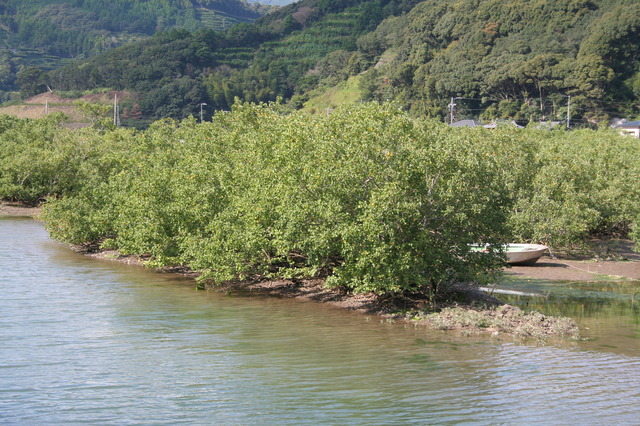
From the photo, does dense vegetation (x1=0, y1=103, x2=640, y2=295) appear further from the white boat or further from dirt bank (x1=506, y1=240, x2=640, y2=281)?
→ the white boat

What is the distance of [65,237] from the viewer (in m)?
36.1

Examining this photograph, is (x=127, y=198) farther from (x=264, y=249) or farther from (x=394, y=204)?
(x=394, y=204)

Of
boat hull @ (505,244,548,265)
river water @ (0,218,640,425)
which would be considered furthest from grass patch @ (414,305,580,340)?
boat hull @ (505,244,548,265)

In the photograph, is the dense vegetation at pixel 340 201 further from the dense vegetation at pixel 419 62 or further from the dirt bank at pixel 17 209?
the dense vegetation at pixel 419 62

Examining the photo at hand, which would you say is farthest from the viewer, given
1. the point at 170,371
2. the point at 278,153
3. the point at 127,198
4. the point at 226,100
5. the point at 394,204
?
the point at 226,100

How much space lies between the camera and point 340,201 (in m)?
22.7

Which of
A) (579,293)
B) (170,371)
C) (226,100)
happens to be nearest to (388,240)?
(170,371)

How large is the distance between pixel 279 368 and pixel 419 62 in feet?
360

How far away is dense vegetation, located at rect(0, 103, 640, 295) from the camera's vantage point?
21953mm

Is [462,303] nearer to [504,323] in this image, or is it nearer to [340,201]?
[504,323]

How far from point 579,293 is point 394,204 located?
10.5 meters

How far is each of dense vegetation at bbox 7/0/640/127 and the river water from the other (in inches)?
2037

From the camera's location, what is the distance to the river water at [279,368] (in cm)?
1461

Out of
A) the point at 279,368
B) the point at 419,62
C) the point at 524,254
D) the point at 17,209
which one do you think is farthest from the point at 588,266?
the point at 419,62
